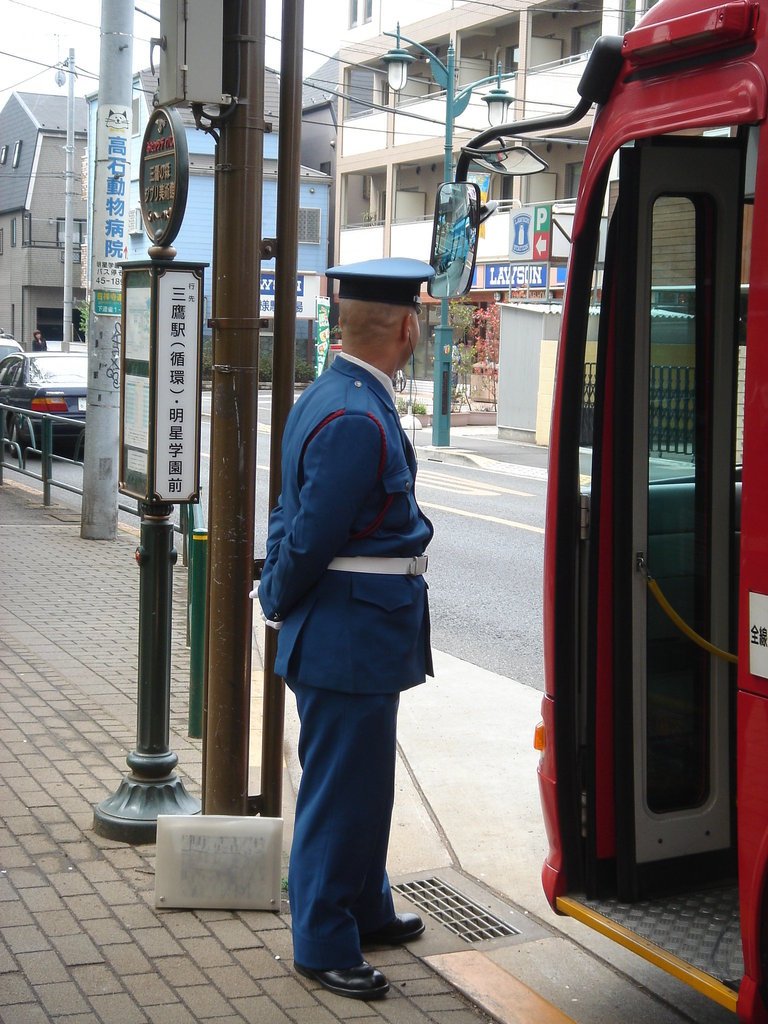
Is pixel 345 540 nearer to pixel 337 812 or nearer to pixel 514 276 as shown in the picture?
pixel 337 812

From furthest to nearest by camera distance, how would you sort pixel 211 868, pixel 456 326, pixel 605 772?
pixel 456 326 → pixel 211 868 → pixel 605 772

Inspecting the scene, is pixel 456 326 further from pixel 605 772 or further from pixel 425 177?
pixel 605 772

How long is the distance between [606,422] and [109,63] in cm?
885

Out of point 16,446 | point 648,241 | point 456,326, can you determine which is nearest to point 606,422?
point 648,241

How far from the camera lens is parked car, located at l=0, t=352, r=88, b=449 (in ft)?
58.3

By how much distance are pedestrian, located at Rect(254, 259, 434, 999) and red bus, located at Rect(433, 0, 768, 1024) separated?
1.57 ft

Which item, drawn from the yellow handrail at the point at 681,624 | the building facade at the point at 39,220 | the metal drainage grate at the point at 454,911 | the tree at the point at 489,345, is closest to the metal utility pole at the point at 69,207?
the tree at the point at 489,345

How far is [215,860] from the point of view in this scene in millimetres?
4137

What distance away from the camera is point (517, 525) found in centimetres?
1428

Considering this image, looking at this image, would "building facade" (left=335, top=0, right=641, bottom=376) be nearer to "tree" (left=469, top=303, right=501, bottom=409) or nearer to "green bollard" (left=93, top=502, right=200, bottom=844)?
"tree" (left=469, top=303, right=501, bottom=409)

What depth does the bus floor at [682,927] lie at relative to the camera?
129 inches

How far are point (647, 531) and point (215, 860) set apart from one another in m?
1.77

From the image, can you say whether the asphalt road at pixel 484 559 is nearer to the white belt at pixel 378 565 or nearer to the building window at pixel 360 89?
the white belt at pixel 378 565

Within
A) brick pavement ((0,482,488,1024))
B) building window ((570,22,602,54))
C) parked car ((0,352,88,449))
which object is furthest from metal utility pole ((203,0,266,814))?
building window ((570,22,602,54))
